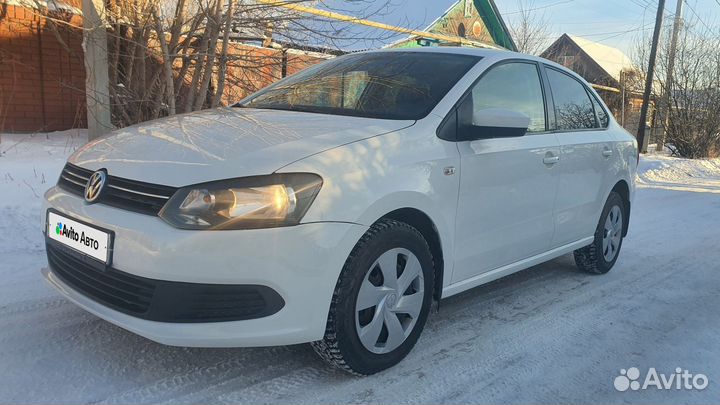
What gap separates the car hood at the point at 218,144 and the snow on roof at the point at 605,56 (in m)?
39.6

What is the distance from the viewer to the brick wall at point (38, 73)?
28.4ft

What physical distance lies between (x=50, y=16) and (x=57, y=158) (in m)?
2.08

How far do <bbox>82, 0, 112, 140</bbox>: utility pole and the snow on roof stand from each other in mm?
37349

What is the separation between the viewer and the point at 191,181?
2.34 metres

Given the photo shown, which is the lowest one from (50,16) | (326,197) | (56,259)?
(56,259)

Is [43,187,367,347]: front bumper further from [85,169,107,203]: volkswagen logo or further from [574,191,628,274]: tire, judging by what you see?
[574,191,628,274]: tire

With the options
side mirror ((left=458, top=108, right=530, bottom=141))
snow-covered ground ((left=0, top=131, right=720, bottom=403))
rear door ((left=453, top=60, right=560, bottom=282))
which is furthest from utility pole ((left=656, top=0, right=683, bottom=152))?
side mirror ((left=458, top=108, right=530, bottom=141))

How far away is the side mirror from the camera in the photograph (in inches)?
123

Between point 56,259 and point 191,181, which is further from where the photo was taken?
point 56,259

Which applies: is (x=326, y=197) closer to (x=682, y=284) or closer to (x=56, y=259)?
(x=56, y=259)

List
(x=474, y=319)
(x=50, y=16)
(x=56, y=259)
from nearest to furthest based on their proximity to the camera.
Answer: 1. (x=56, y=259)
2. (x=474, y=319)
3. (x=50, y=16)

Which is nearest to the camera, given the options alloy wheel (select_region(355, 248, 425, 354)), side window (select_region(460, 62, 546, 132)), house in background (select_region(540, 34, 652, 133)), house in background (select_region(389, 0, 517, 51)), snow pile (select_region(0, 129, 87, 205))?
alloy wheel (select_region(355, 248, 425, 354))

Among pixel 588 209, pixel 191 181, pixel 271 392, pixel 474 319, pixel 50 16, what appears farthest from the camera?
pixel 50 16

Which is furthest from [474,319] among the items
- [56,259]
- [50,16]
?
[50,16]
